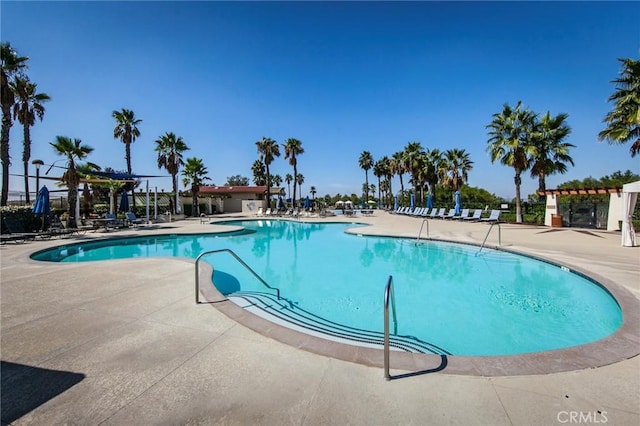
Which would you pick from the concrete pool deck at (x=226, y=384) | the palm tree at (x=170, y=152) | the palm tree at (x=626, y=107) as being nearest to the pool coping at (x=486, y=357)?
the concrete pool deck at (x=226, y=384)

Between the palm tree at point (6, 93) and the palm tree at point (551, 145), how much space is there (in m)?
30.4

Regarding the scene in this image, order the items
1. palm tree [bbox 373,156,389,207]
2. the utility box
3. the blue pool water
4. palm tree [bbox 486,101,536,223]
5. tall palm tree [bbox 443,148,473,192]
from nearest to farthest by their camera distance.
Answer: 1. the blue pool water
2. the utility box
3. palm tree [bbox 486,101,536,223]
4. tall palm tree [bbox 443,148,473,192]
5. palm tree [bbox 373,156,389,207]

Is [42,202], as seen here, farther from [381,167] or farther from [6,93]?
[381,167]

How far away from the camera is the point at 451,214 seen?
24516 millimetres

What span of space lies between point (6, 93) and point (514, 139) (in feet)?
97.9

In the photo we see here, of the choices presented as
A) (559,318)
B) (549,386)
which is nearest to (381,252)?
(559,318)

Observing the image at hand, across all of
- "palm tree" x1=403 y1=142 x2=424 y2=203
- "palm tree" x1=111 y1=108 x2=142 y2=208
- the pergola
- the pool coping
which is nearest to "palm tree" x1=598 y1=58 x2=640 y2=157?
the pergola

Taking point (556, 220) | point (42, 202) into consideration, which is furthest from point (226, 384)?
point (556, 220)

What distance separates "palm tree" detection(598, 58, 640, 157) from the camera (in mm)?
13250

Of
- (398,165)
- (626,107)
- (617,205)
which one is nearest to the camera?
(626,107)

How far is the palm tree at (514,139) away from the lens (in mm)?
18984

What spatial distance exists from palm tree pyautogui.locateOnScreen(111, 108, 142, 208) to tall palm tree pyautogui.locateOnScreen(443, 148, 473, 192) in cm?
3228

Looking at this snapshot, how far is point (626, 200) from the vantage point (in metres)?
9.45

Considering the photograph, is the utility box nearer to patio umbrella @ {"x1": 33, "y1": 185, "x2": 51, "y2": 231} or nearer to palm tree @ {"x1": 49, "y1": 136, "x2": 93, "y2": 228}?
palm tree @ {"x1": 49, "y1": 136, "x2": 93, "y2": 228}
